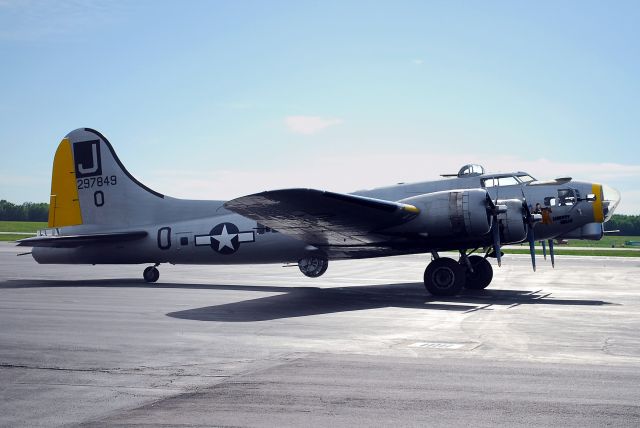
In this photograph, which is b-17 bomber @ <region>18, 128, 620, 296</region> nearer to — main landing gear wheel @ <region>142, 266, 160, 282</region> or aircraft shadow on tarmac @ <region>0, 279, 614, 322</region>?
main landing gear wheel @ <region>142, 266, 160, 282</region>

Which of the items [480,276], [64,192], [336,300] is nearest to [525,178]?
[480,276]

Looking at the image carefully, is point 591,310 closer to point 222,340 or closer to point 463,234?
point 463,234

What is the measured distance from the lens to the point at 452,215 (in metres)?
18.7

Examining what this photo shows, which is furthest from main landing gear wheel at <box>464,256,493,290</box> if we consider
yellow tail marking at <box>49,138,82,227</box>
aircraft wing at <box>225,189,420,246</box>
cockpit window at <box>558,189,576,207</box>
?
yellow tail marking at <box>49,138,82,227</box>

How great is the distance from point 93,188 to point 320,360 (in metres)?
18.2

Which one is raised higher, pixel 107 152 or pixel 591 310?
pixel 107 152

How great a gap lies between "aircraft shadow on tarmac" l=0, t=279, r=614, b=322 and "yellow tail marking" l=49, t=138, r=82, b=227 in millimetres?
2610

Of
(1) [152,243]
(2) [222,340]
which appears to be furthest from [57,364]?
(1) [152,243]

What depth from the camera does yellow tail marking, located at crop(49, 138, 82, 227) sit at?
84.3 feet

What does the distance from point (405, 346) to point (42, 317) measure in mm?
8612

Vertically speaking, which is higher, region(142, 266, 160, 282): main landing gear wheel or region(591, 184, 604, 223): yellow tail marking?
region(591, 184, 604, 223): yellow tail marking

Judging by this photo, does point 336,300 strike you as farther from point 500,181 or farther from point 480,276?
point 500,181

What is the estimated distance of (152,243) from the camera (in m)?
24.3

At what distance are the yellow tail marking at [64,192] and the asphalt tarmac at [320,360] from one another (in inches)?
233
